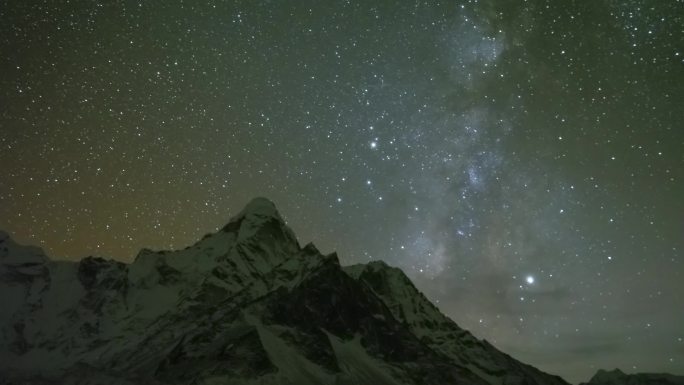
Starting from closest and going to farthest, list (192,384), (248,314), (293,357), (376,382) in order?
(192,384)
(293,357)
(376,382)
(248,314)

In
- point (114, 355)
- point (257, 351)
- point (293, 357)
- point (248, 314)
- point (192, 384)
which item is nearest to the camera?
point (192, 384)

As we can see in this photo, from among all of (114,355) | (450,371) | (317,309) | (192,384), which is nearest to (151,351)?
(114,355)

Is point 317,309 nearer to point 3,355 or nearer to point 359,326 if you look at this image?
point 359,326

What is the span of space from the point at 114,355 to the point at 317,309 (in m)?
65.7

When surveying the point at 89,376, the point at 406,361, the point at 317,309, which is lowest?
the point at 89,376

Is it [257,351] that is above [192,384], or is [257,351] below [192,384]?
above

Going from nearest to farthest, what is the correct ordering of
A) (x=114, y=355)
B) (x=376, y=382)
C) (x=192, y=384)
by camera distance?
(x=192, y=384), (x=376, y=382), (x=114, y=355)

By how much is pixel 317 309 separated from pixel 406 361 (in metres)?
32.9

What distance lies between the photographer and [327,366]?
493 feet

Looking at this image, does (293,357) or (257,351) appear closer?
(257,351)

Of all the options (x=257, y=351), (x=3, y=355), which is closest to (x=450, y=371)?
(x=257, y=351)

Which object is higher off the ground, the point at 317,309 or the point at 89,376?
the point at 317,309

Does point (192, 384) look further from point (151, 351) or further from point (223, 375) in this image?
point (151, 351)

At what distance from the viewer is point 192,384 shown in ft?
401
